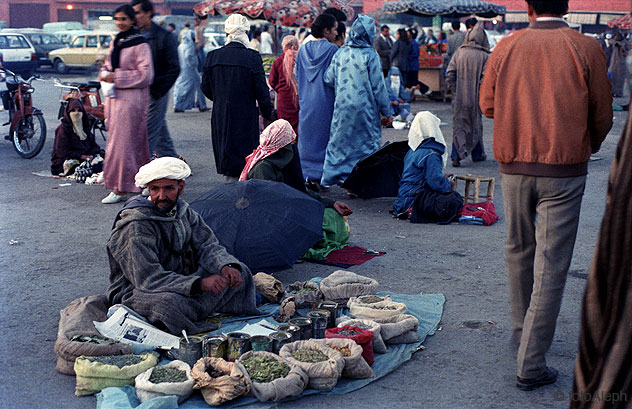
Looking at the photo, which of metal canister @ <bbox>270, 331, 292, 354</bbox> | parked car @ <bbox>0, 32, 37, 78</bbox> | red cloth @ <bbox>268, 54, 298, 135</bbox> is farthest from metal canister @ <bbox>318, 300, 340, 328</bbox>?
parked car @ <bbox>0, 32, 37, 78</bbox>

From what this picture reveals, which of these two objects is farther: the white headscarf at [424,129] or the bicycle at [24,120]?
the bicycle at [24,120]

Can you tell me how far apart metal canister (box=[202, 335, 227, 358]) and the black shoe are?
1483 millimetres

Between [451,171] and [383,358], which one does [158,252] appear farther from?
[451,171]

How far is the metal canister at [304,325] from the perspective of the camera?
169 inches

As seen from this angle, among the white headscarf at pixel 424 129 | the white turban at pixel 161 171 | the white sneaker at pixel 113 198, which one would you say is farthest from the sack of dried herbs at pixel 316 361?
the white sneaker at pixel 113 198

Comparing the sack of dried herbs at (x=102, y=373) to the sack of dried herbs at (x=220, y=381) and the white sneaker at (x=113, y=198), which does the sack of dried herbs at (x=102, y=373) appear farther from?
the white sneaker at (x=113, y=198)

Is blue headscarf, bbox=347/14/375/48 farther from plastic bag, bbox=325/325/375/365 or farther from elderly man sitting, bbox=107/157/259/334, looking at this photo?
plastic bag, bbox=325/325/375/365

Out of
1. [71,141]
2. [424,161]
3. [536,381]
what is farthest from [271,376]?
[71,141]

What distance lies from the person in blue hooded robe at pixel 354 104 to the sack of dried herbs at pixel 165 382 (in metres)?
4.94

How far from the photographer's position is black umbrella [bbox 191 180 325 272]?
5.36m

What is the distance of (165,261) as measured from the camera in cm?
459

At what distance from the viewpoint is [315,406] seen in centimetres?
374

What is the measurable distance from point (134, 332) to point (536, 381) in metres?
2.10

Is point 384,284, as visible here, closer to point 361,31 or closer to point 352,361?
point 352,361
